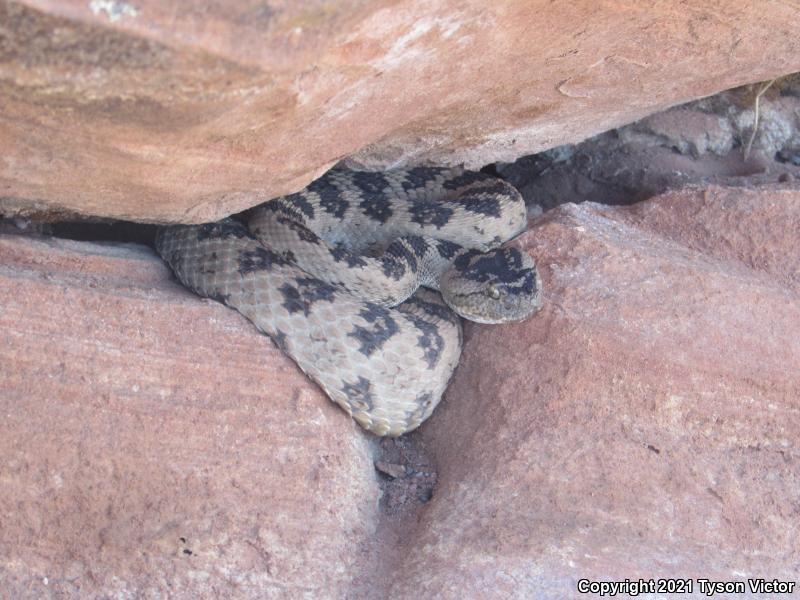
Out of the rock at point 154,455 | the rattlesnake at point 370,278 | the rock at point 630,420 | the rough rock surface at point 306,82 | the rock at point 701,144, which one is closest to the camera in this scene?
the rough rock surface at point 306,82

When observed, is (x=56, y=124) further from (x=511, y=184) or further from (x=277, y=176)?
(x=511, y=184)

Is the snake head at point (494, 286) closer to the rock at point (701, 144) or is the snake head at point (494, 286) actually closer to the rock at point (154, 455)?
the rock at point (701, 144)

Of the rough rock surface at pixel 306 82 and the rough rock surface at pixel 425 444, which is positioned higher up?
the rough rock surface at pixel 306 82

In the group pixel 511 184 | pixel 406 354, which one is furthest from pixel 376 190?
pixel 406 354

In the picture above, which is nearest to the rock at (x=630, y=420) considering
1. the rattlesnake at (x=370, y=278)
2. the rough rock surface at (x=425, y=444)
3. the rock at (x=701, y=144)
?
the rough rock surface at (x=425, y=444)

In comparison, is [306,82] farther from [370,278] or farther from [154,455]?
[370,278]

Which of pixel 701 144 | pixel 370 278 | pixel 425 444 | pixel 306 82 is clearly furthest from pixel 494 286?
pixel 701 144

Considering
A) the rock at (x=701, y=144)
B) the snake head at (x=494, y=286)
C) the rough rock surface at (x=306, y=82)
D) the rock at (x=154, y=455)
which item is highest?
the rough rock surface at (x=306, y=82)
